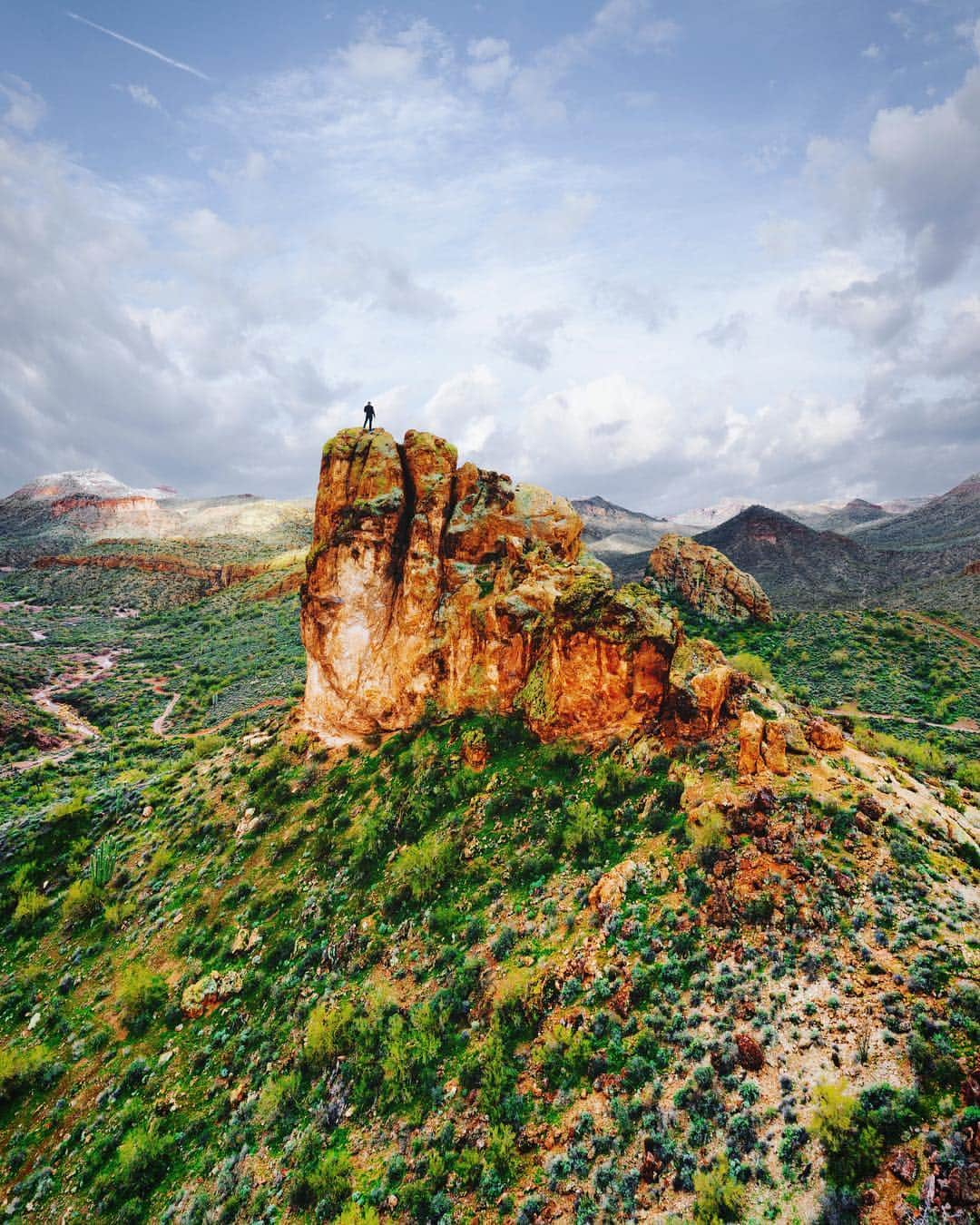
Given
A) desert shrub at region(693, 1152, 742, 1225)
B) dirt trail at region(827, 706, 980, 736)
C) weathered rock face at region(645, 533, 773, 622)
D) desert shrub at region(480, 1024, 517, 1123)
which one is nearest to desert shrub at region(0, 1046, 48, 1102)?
desert shrub at region(480, 1024, 517, 1123)

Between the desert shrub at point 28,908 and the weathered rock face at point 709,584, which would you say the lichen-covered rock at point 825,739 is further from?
the weathered rock face at point 709,584

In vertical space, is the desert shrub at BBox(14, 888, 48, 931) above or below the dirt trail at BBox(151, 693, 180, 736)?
below

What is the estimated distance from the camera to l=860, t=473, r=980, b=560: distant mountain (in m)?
131

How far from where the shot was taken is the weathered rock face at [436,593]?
79.6 ft

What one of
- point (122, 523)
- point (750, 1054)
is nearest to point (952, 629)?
point (750, 1054)

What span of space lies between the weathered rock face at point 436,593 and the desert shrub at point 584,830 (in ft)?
14.3

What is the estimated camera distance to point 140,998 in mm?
20516

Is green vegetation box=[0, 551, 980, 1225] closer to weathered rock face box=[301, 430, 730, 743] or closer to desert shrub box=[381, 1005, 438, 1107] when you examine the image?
desert shrub box=[381, 1005, 438, 1107]

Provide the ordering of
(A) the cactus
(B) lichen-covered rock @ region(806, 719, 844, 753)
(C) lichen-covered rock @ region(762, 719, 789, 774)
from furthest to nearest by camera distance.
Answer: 1. (A) the cactus
2. (B) lichen-covered rock @ region(806, 719, 844, 753)
3. (C) lichen-covered rock @ region(762, 719, 789, 774)

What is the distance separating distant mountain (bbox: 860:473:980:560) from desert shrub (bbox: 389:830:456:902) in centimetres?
14222

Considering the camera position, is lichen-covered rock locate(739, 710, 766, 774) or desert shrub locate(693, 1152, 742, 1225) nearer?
desert shrub locate(693, 1152, 742, 1225)

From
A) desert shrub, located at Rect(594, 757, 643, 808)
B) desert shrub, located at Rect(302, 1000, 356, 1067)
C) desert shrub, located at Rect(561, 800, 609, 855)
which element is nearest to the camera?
desert shrub, located at Rect(302, 1000, 356, 1067)

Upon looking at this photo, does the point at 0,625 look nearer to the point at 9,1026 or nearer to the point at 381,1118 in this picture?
the point at 9,1026

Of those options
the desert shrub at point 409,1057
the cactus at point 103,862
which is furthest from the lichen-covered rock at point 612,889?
the cactus at point 103,862
